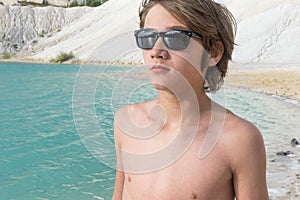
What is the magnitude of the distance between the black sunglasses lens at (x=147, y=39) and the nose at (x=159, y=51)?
0.07ft

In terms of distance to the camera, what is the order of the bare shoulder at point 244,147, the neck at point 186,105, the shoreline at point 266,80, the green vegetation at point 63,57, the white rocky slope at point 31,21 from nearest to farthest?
1. the bare shoulder at point 244,147
2. the neck at point 186,105
3. the shoreline at point 266,80
4. the green vegetation at point 63,57
5. the white rocky slope at point 31,21

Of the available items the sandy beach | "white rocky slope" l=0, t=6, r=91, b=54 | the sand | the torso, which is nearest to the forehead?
the torso

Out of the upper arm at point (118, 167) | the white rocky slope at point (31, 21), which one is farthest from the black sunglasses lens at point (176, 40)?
the white rocky slope at point (31, 21)

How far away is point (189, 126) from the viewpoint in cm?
182

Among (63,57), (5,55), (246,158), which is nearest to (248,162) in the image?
(246,158)

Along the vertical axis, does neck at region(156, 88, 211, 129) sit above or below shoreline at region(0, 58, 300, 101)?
above

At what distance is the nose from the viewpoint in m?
1.68

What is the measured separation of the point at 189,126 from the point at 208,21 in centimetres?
43

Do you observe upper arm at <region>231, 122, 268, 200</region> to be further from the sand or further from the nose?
the sand

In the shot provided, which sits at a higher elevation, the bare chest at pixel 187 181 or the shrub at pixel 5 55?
the bare chest at pixel 187 181

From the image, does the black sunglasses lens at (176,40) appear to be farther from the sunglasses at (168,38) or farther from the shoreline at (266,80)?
the shoreline at (266,80)

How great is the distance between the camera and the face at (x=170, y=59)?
167 cm

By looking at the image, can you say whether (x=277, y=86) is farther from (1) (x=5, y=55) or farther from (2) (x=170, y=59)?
(1) (x=5, y=55)

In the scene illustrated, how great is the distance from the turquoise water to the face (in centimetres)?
31
